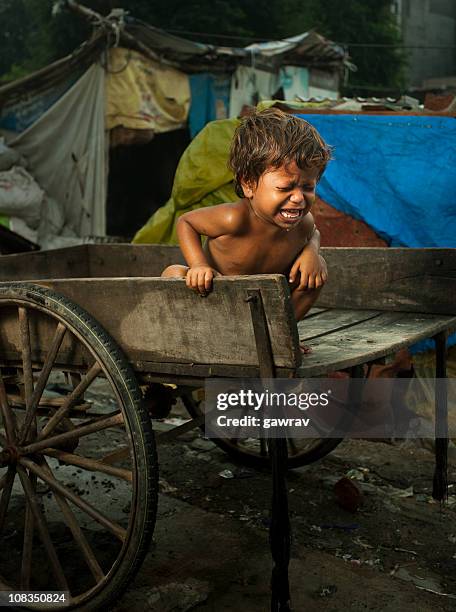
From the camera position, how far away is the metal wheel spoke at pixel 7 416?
247 centimetres

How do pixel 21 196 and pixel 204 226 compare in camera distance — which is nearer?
pixel 204 226

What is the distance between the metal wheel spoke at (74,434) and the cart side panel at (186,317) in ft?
0.66

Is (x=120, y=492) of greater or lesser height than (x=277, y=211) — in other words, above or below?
below

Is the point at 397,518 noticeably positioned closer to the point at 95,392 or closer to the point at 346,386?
the point at 346,386

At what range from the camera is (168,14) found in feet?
58.9

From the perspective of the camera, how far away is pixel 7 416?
8.25 feet

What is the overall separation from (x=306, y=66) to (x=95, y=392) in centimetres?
955

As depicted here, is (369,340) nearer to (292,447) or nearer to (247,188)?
(247,188)

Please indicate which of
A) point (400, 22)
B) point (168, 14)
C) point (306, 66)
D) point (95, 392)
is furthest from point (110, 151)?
point (400, 22)

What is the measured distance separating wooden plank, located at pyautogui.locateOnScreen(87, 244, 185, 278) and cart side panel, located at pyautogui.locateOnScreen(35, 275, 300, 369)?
3.89 feet

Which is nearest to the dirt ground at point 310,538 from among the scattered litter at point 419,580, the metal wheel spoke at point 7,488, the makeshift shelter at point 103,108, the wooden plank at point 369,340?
the scattered litter at point 419,580

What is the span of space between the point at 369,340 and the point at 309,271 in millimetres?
312

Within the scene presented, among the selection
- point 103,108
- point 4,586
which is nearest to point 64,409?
point 4,586

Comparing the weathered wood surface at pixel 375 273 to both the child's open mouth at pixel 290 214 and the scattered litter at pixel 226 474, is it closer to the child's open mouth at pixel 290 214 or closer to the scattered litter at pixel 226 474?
the child's open mouth at pixel 290 214
